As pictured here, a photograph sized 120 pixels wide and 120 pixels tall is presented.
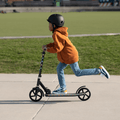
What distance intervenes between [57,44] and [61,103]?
1153 mm

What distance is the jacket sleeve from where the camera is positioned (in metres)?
4.77

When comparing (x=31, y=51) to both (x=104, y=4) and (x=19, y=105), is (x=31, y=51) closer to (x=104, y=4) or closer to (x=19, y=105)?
(x=19, y=105)

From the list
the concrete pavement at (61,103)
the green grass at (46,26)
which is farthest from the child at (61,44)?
the green grass at (46,26)

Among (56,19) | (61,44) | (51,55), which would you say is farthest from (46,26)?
(61,44)

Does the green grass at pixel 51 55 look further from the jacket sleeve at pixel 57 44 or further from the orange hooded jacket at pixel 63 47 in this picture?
the jacket sleeve at pixel 57 44

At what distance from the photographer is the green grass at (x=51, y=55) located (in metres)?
8.73

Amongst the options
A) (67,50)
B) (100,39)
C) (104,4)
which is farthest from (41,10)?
(67,50)

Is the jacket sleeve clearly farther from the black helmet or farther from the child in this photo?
the black helmet

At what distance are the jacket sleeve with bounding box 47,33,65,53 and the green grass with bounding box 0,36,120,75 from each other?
3.46 meters

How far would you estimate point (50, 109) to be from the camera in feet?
15.5

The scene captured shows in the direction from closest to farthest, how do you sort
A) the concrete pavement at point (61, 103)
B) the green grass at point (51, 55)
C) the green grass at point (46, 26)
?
1. the concrete pavement at point (61, 103)
2. the green grass at point (51, 55)
3. the green grass at point (46, 26)

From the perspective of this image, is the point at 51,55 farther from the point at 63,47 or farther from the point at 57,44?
the point at 57,44

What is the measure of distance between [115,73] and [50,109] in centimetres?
381

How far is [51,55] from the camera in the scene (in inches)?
394
